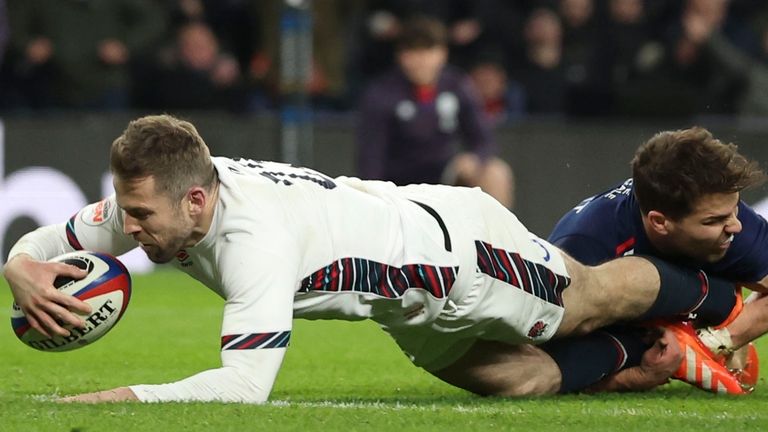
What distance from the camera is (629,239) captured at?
639 centimetres

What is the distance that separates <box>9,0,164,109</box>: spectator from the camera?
45.1 feet

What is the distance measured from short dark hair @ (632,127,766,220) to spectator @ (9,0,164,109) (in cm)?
828

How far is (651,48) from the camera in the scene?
14.8 metres

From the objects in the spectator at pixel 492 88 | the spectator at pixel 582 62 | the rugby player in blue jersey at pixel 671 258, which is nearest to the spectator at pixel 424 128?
the spectator at pixel 492 88

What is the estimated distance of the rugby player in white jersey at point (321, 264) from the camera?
4.98m

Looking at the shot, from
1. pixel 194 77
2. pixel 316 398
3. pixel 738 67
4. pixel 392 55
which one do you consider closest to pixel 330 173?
pixel 194 77

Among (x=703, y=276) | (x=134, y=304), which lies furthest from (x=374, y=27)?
(x=703, y=276)

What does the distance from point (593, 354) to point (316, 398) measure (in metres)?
1.08

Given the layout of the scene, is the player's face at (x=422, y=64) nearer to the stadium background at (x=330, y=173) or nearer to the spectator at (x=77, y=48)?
the stadium background at (x=330, y=173)

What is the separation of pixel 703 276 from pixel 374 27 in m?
8.99

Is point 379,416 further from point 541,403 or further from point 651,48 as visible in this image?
point 651,48

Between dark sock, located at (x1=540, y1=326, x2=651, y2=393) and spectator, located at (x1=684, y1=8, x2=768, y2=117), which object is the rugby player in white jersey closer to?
dark sock, located at (x1=540, y1=326, x2=651, y2=393)

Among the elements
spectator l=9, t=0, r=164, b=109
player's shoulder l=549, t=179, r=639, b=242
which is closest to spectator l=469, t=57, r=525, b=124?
spectator l=9, t=0, r=164, b=109

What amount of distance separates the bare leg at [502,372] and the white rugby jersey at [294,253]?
427 mm
